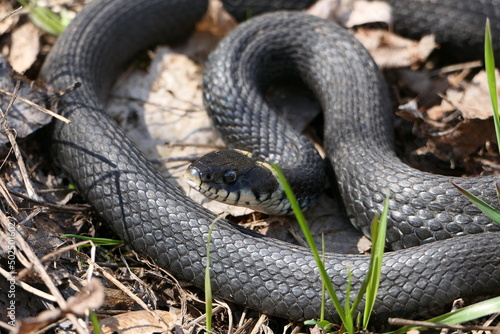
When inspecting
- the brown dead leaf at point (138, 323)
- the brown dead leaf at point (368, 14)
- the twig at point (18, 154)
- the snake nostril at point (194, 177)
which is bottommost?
the brown dead leaf at point (138, 323)

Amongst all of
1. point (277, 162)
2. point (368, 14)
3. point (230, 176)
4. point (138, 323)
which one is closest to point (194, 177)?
point (230, 176)

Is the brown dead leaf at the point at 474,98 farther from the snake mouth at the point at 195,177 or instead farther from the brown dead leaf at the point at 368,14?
the snake mouth at the point at 195,177

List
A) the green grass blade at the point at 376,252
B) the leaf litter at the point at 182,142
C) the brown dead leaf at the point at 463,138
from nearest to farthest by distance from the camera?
the green grass blade at the point at 376,252 < the leaf litter at the point at 182,142 < the brown dead leaf at the point at 463,138

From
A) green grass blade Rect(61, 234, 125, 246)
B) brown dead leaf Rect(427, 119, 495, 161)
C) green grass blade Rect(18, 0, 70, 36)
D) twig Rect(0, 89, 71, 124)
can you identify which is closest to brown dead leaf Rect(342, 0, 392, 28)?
brown dead leaf Rect(427, 119, 495, 161)

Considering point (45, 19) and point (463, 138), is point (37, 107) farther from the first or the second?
point (463, 138)

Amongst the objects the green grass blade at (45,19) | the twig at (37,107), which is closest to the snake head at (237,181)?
the twig at (37,107)

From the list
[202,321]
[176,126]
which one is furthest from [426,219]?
[176,126]

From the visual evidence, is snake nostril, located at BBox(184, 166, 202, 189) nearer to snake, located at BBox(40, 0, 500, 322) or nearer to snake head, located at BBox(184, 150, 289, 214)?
snake head, located at BBox(184, 150, 289, 214)

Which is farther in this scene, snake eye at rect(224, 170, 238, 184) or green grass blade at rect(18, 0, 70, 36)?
green grass blade at rect(18, 0, 70, 36)
